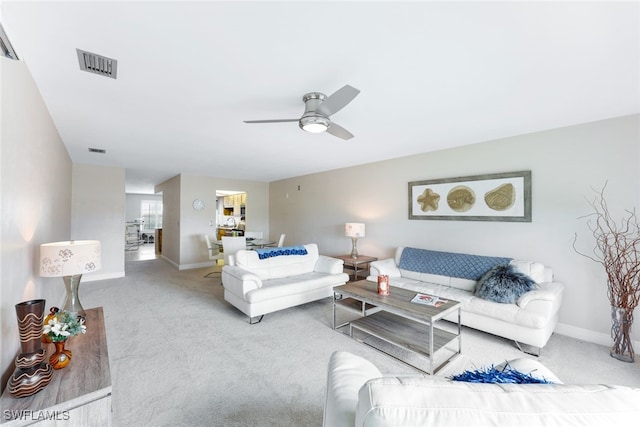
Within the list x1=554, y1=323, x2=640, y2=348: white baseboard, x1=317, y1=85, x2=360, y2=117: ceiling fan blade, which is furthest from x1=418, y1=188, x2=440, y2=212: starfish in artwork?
x1=317, y1=85, x2=360, y2=117: ceiling fan blade

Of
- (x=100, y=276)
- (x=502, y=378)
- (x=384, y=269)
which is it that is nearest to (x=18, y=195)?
(x=502, y=378)

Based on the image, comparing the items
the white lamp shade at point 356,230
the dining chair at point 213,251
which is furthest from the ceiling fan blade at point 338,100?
the dining chair at point 213,251

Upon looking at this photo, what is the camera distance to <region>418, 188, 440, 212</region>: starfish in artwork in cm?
400

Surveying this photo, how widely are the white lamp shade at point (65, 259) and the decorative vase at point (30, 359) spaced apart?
372 mm

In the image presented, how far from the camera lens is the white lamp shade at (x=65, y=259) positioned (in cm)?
160

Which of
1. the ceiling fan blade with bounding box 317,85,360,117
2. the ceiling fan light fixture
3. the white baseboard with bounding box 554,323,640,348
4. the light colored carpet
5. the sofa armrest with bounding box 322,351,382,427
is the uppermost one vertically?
the ceiling fan blade with bounding box 317,85,360,117

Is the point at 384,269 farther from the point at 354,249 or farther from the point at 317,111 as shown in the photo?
the point at 317,111

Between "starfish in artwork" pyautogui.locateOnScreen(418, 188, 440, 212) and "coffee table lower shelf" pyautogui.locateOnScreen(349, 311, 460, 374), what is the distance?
1.91 m

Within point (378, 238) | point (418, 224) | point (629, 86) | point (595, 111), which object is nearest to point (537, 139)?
point (595, 111)

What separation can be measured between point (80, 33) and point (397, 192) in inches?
164

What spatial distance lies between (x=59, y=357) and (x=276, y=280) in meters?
2.49

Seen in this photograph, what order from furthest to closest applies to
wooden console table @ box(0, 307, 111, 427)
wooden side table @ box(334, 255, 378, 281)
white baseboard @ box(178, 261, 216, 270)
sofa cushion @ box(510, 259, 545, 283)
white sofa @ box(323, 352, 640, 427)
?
white baseboard @ box(178, 261, 216, 270)
wooden side table @ box(334, 255, 378, 281)
sofa cushion @ box(510, 259, 545, 283)
wooden console table @ box(0, 307, 111, 427)
white sofa @ box(323, 352, 640, 427)

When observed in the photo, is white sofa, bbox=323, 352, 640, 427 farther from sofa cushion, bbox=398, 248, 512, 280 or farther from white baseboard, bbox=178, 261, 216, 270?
white baseboard, bbox=178, 261, 216, 270

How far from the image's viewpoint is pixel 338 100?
1935mm
